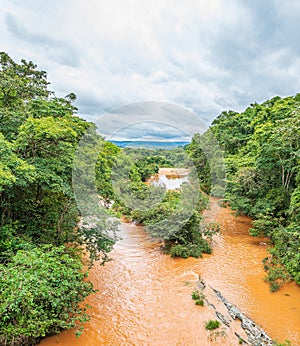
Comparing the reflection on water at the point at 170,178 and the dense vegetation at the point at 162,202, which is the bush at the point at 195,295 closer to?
the dense vegetation at the point at 162,202

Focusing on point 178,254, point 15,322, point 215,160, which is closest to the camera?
point 15,322

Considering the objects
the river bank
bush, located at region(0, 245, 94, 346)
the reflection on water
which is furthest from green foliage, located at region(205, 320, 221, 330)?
the reflection on water

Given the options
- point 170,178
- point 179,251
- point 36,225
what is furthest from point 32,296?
point 170,178

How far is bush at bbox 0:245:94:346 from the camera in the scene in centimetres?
407

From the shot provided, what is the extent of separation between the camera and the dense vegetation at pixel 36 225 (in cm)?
423

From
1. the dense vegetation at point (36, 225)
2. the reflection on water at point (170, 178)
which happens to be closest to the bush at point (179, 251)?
the reflection on water at point (170, 178)

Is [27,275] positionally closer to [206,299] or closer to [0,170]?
[0,170]

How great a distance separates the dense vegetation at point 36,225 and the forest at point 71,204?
24mm

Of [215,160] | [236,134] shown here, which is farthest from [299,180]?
[236,134]

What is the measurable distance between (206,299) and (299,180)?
6.36m

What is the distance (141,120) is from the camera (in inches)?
334

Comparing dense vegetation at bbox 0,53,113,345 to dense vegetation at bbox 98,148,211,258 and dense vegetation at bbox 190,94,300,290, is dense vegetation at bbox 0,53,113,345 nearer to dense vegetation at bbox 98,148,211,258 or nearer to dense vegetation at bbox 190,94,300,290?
dense vegetation at bbox 98,148,211,258

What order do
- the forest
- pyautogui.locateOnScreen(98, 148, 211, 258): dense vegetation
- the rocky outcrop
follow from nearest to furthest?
1. the forest
2. the rocky outcrop
3. pyautogui.locateOnScreen(98, 148, 211, 258): dense vegetation

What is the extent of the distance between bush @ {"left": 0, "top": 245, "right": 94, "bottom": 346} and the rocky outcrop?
3771 mm
